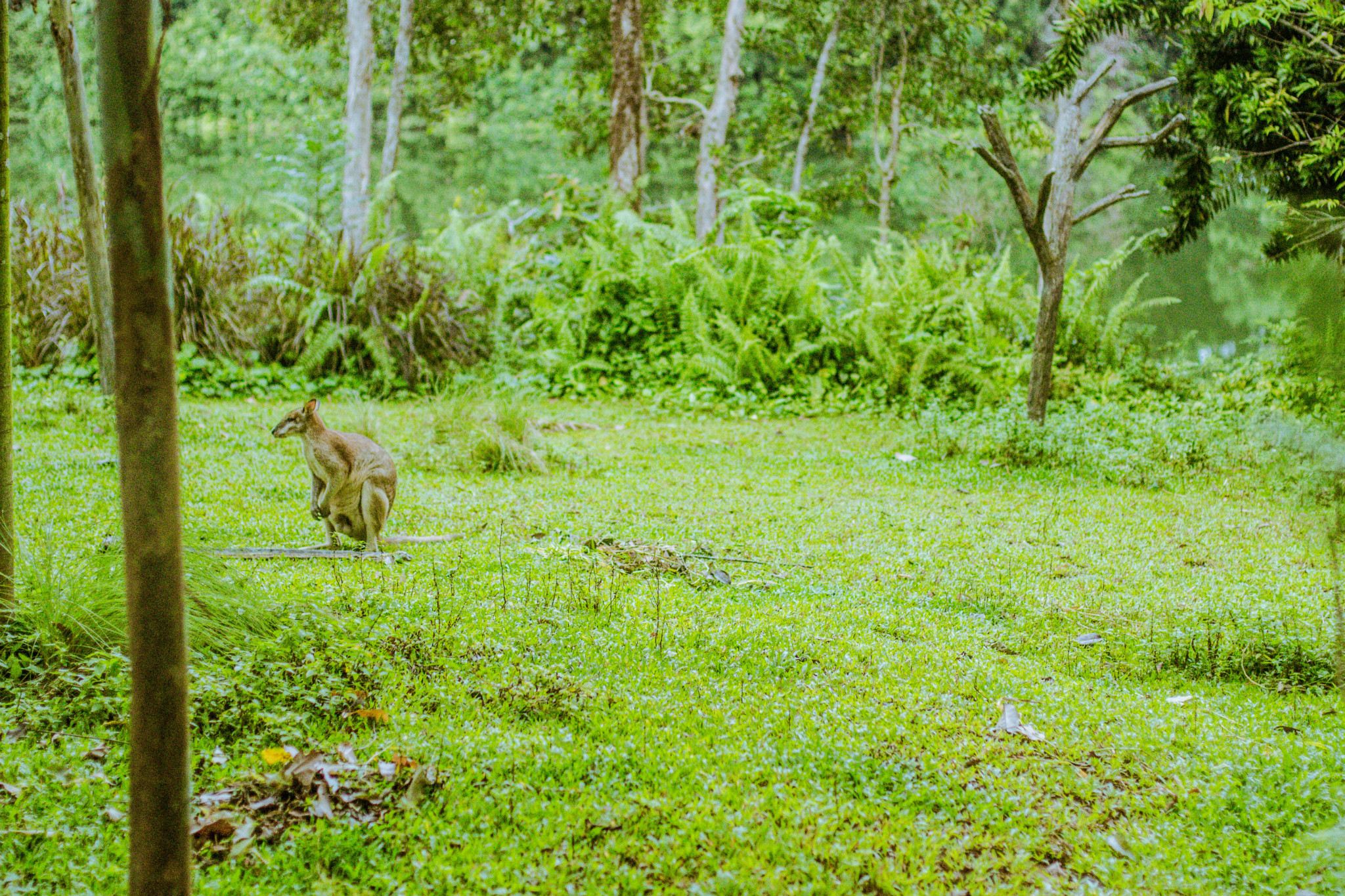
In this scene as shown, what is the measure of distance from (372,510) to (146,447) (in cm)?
289

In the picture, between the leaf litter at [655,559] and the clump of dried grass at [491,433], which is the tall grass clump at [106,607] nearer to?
the leaf litter at [655,559]

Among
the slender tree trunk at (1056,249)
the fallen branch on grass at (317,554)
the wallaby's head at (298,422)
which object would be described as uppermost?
the slender tree trunk at (1056,249)

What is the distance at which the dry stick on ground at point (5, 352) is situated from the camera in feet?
9.25

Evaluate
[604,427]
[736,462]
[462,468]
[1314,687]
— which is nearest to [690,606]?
[1314,687]

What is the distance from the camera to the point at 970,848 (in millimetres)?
2527

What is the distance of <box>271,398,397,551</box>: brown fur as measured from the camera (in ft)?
14.7

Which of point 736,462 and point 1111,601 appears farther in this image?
point 736,462

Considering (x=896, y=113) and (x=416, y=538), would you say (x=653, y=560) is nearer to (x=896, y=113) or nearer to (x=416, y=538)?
(x=416, y=538)

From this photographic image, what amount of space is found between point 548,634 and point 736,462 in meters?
4.40

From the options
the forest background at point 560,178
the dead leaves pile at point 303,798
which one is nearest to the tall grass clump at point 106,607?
the dead leaves pile at point 303,798

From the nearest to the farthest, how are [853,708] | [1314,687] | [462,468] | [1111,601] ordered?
[853,708], [1314,687], [1111,601], [462,468]

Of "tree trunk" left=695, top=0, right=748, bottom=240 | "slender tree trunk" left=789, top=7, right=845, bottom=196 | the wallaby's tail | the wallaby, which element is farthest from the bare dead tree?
the wallaby

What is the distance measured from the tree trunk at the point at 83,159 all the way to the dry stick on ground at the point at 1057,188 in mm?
5974

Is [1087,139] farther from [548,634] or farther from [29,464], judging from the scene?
[29,464]
